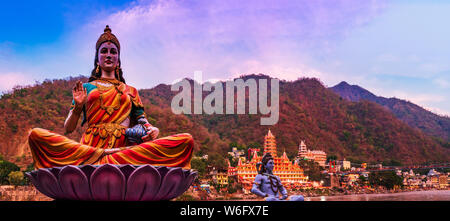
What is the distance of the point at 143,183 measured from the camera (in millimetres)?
6145

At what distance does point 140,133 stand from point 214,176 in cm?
2556

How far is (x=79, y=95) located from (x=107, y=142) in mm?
828

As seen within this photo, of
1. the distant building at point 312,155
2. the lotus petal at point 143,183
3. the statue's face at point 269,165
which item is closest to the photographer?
the lotus petal at point 143,183

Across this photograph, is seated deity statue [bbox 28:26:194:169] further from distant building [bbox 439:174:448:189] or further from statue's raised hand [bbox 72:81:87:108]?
distant building [bbox 439:174:448:189]

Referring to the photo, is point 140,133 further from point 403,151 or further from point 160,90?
point 160,90

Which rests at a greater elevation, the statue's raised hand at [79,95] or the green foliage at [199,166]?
the statue's raised hand at [79,95]

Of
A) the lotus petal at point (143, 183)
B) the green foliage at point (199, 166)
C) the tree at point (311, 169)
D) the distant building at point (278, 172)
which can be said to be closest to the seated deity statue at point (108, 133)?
the lotus petal at point (143, 183)

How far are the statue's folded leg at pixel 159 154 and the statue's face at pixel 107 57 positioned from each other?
179 centimetres

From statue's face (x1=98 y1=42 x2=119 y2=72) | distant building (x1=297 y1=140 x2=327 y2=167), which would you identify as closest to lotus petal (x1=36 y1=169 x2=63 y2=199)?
statue's face (x1=98 y1=42 x2=119 y2=72)

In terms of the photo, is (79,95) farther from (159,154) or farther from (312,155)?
(312,155)

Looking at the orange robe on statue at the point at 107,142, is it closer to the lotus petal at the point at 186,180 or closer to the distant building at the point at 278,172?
the lotus petal at the point at 186,180

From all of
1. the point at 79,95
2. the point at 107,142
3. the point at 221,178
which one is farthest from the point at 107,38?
the point at 221,178

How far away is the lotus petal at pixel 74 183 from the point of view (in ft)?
19.8
